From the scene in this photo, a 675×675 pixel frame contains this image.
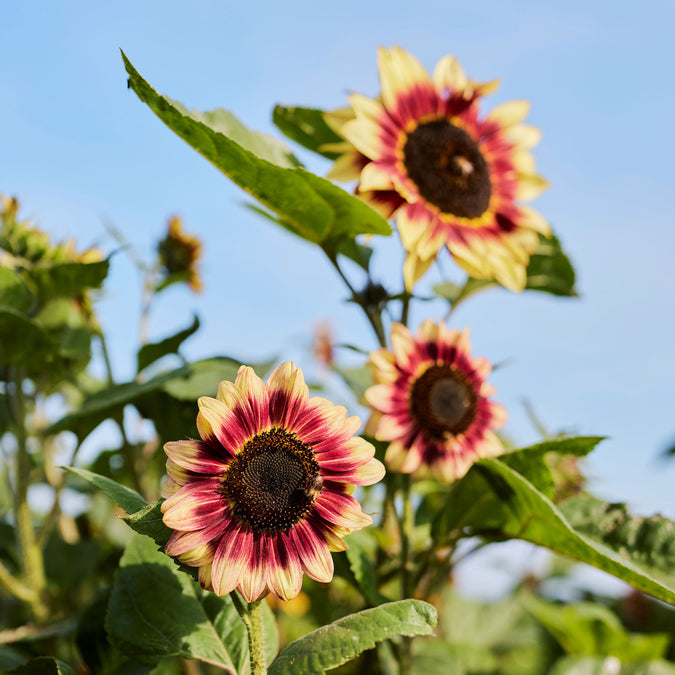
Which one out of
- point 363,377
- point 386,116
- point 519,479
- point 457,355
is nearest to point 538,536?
point 519,479

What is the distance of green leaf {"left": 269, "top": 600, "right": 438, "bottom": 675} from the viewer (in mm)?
621

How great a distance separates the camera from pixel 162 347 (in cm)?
130

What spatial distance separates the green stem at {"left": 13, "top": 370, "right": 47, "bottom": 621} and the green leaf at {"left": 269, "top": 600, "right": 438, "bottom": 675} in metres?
0.71

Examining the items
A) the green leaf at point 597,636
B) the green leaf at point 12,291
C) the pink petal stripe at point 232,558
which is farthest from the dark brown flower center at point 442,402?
the green leaf at point 597,636

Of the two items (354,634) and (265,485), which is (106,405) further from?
(354,634)

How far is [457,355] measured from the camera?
1.19 meters

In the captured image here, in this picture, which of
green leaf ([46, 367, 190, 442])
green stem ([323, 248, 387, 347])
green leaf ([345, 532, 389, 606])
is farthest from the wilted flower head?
green leaf ([345, 532, 389, 606])

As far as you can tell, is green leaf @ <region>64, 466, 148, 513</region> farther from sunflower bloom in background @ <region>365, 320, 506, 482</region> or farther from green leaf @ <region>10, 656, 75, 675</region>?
sunflower bloom in background @ <region>365, 320, 506, 482</region>

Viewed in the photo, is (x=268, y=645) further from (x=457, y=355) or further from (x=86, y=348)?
(x=86, y=348)

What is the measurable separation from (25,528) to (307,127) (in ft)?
2.81

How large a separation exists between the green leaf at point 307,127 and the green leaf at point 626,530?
29.1 inches

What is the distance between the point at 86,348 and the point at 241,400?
774 mm

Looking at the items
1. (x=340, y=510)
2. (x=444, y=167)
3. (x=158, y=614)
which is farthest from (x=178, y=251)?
(x=340, y=510)

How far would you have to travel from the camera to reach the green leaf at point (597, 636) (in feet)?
6.18
